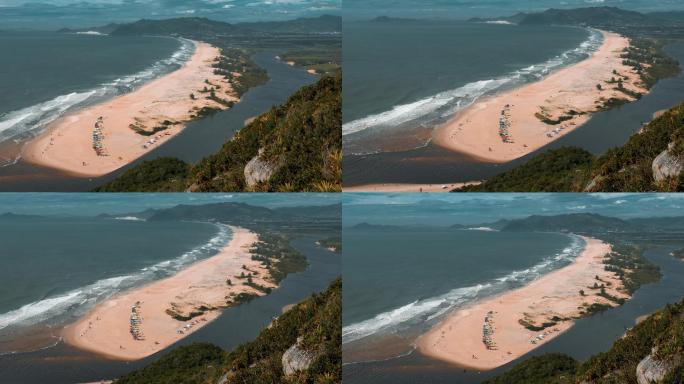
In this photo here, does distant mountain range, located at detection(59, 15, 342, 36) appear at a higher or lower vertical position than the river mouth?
higher

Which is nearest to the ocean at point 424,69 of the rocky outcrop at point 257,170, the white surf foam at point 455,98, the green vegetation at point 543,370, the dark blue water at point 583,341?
the white surf foam at point 455,98

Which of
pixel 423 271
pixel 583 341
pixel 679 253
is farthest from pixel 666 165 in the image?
pixel 423 271

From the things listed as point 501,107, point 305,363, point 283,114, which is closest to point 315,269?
point 305,363

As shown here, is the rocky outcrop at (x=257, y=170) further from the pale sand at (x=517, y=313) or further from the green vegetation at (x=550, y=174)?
the pale sand at (x=517, y=313)

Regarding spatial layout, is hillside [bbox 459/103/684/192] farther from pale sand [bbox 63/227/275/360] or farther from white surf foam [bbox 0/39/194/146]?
white surf foam [bbox 0/39/194/146]

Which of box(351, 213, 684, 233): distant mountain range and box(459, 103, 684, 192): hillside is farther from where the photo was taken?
box(351, 213, 684, 233): distant mountain range

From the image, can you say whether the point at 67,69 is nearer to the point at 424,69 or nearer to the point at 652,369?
the point at 424,69

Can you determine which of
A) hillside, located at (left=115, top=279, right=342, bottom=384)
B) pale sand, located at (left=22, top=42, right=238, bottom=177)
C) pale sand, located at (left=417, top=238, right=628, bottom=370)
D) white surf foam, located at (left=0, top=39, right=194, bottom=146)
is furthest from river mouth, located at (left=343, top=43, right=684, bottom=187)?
white surf foam, located at (left=0, top=39, right=194, bottom=146)
